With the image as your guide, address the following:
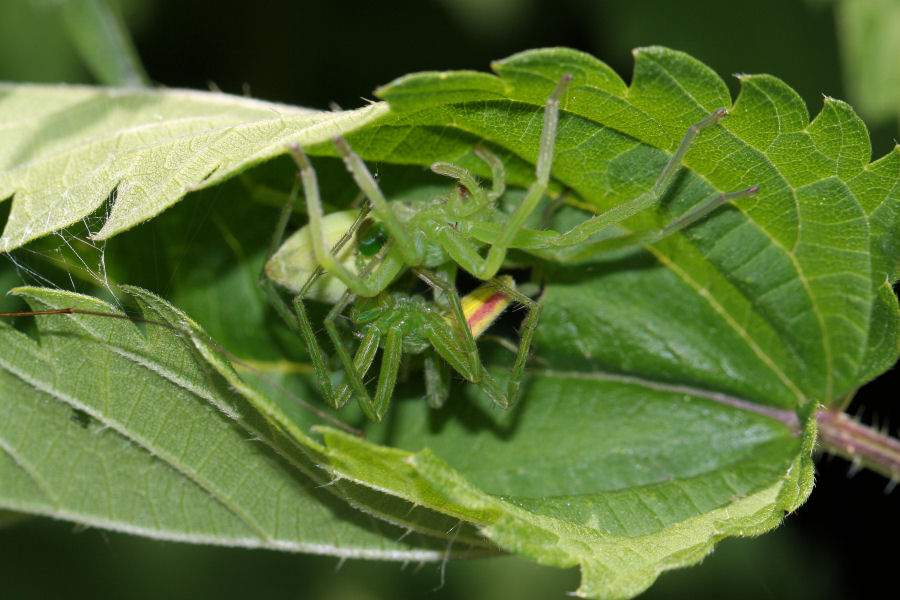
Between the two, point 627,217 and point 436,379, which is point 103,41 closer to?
point 436,379

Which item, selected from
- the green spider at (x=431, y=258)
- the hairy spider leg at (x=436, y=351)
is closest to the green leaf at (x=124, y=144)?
the green spider at (x=431, y=258)

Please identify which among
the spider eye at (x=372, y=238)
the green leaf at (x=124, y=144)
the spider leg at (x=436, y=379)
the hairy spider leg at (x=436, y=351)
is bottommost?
the spider leg at (x=436, y=379)

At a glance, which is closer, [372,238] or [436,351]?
[372,238]

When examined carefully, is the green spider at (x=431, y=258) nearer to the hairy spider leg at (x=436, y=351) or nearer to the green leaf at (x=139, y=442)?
the hairy spider leg at (x=436, y=351)

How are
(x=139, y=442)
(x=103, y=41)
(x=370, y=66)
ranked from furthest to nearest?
(x=370, y=66), (x=103, y=41), (x=139, y=442)

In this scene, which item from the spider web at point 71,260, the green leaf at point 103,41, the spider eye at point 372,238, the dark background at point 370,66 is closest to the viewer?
the spider web at point 71,260

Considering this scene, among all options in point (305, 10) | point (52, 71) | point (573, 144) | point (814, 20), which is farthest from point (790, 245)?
point (52, 71)

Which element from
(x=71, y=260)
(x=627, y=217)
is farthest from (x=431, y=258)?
(x=71, y=260)

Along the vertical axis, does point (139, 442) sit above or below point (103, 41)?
below

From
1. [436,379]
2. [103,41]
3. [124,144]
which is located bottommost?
A: [436,379]
